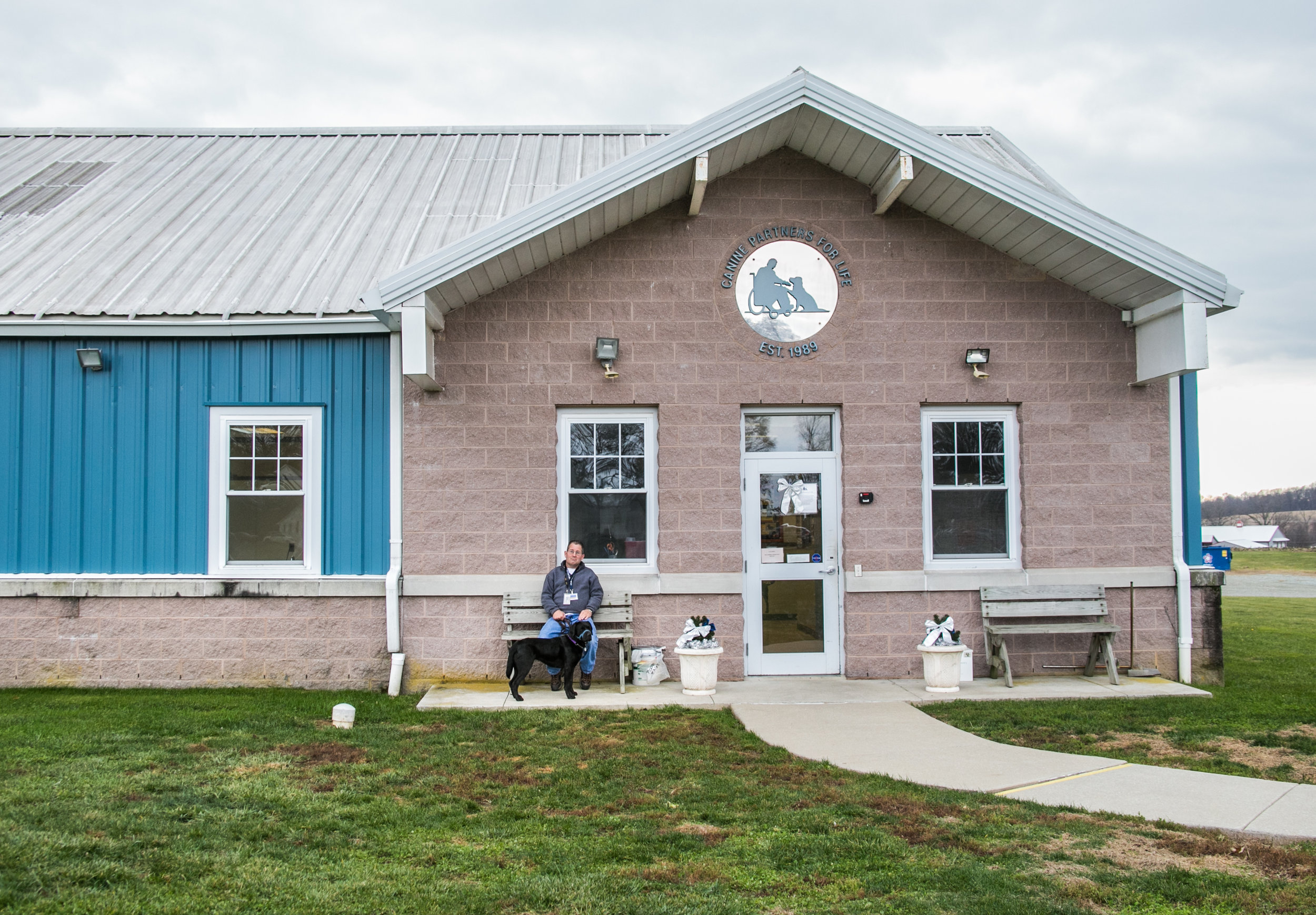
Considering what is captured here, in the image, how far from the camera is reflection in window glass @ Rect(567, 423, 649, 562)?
10.2 metres

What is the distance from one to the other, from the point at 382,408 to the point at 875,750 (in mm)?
5698

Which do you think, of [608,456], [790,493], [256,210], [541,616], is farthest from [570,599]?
[256,210]

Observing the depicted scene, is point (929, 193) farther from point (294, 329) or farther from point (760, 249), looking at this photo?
point (294, 329)

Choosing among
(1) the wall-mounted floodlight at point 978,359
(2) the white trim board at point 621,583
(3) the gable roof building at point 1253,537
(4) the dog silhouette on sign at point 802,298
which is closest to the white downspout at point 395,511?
(2) the white trim board at point 621,583

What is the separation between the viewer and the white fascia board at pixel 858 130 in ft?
29.7

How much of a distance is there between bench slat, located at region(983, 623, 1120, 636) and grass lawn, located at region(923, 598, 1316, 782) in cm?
84

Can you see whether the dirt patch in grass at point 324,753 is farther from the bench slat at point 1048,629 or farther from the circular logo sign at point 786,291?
the bench slat at point 1048,629

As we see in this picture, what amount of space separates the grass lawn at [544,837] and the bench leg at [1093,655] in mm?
4339

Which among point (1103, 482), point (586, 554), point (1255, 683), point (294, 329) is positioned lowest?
point (1255, 683)

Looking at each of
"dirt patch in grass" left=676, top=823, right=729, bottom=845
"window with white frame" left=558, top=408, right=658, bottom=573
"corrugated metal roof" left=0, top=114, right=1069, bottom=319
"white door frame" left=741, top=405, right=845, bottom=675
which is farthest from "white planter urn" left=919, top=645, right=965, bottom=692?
"corrugated metal roof" left=0, top=114, right=1069, bottom=319

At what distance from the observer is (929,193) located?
995 centimetres

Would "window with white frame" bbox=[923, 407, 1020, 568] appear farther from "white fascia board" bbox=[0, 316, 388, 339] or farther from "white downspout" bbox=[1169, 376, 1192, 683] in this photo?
"white fascia board" bbox=[0, 316, 388, 339]

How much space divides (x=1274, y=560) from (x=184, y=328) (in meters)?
42.3

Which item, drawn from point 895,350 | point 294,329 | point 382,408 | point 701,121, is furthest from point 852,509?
point 294,329
